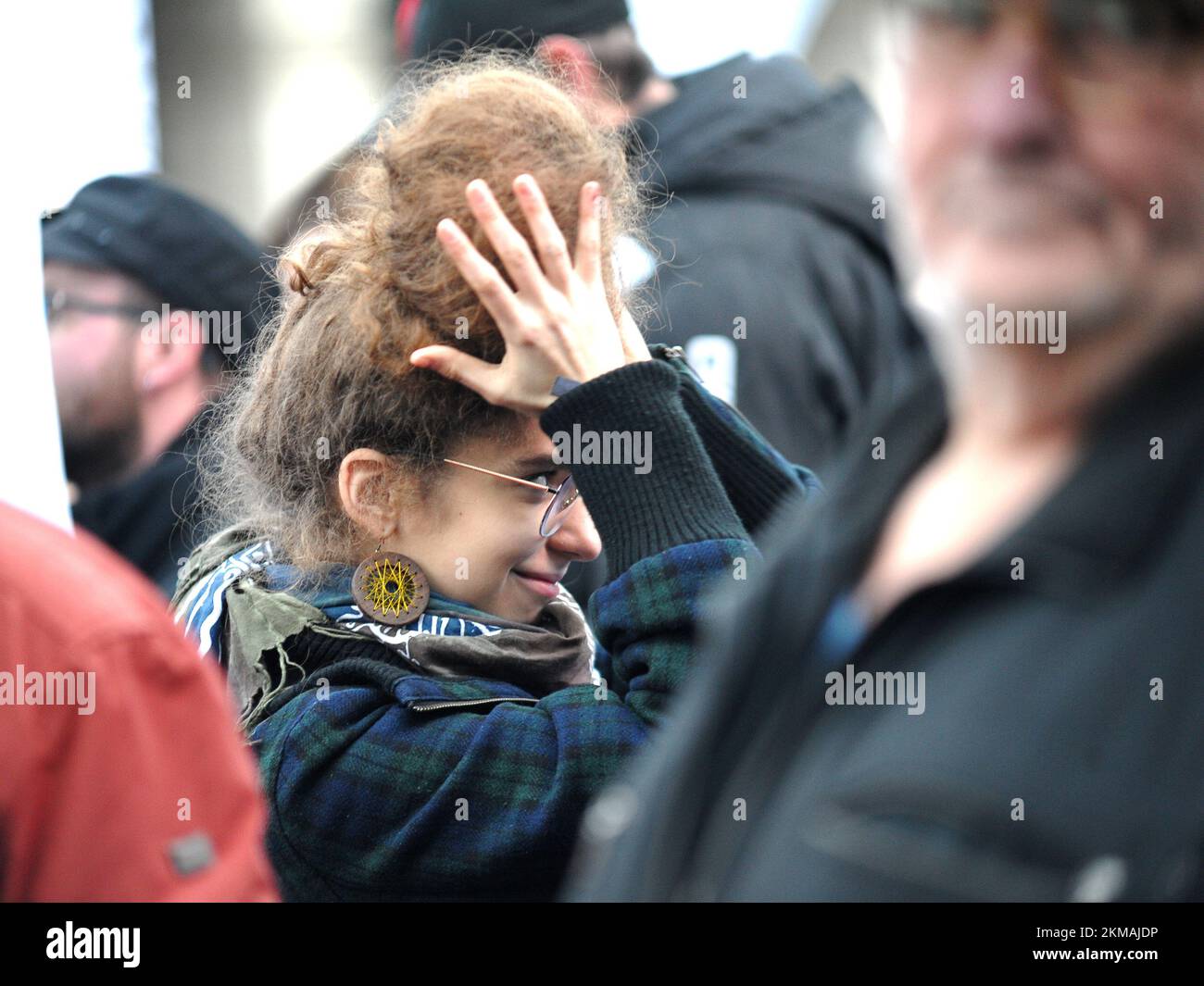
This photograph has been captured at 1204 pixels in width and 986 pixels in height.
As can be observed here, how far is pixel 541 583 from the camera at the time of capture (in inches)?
87.0

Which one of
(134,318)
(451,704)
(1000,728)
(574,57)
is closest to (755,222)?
(574,57)

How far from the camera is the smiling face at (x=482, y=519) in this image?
7.06 feet

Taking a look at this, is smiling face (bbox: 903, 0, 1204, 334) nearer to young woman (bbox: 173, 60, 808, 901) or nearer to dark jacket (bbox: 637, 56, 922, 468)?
young woman (bbox: 173, 60, 808, 901)

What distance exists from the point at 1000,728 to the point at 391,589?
1.28m

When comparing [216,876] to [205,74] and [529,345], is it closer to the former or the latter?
[529,345]

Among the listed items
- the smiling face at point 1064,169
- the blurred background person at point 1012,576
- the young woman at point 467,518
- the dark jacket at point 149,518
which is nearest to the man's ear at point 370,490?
the young woman at point 467,518

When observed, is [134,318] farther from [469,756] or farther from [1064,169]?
[1064,169]

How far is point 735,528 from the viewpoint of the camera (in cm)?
204

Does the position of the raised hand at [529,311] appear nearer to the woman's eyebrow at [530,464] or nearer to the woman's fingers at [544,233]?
the woman's fingers at [544,233]

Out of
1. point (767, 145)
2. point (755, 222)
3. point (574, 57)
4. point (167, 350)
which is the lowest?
point (167, 350)

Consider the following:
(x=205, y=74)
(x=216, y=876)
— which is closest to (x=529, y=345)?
(x=216, y=876)

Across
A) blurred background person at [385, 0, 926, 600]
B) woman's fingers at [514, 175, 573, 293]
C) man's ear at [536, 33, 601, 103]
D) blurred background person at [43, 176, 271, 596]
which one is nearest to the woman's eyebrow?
woman's fingers at [514, 175, 573, 293]

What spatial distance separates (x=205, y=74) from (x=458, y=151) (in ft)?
26.0

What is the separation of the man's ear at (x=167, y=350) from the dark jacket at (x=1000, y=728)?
2837 millimetres
